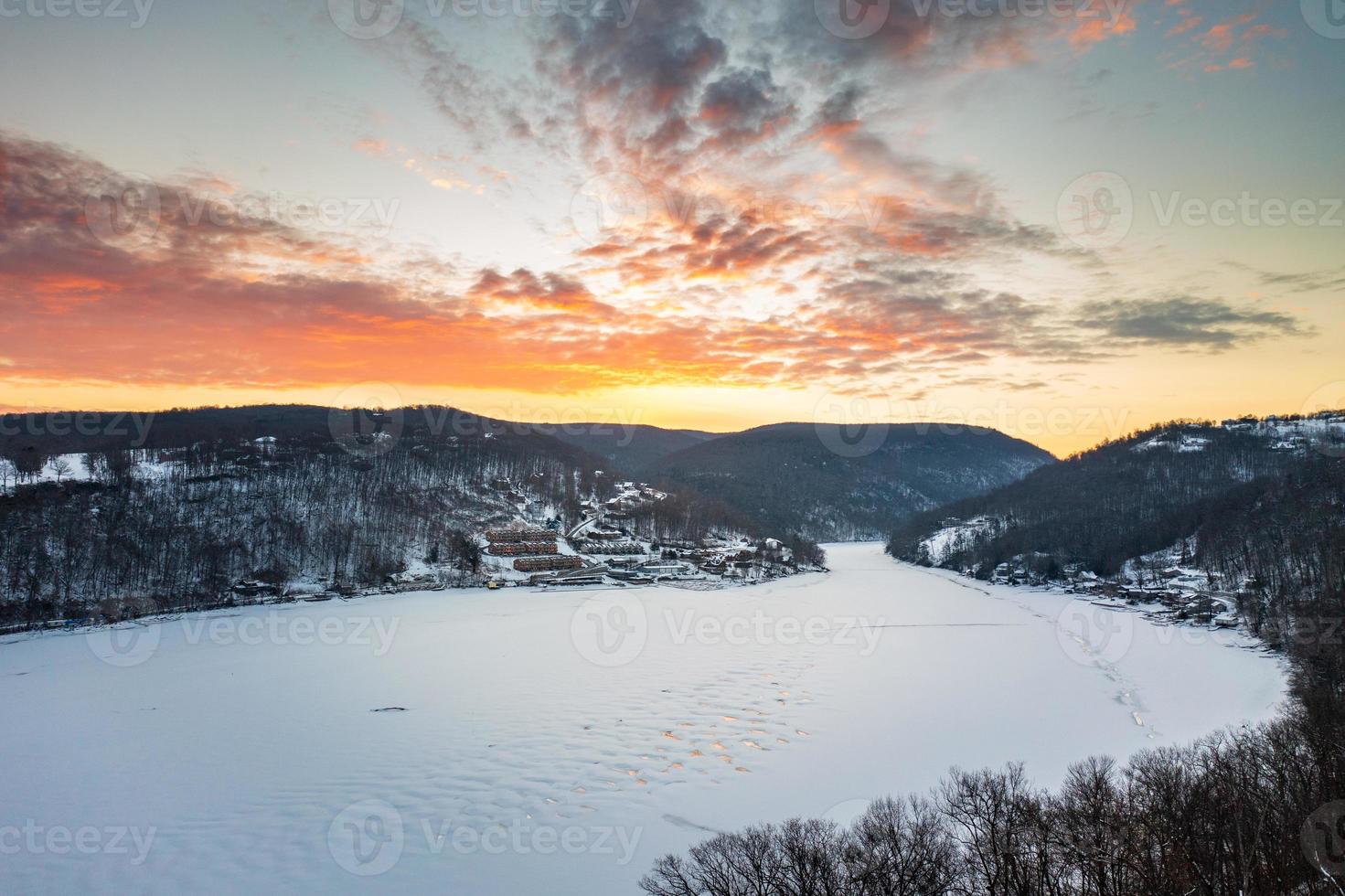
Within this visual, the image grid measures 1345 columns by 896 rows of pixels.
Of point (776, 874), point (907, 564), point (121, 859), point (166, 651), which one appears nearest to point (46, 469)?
point (166, 651)

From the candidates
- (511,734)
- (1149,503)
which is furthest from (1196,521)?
(511,734)

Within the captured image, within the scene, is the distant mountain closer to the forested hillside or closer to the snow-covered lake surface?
the forested hillside

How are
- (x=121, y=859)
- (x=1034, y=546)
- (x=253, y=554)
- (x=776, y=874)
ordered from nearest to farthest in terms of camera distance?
(x=776, y=874), (x=121, y=859), (x=253, y=554), (x=1034, y=546)

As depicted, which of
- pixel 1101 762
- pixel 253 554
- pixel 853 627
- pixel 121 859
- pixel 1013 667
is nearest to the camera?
pixel 121 859

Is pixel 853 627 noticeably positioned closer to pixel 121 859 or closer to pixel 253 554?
pixel 121 859

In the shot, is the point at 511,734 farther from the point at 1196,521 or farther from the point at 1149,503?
the point at 1149,503
